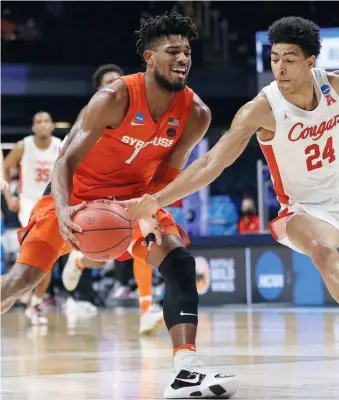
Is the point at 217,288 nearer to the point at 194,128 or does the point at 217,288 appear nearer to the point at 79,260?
the point at 79,260

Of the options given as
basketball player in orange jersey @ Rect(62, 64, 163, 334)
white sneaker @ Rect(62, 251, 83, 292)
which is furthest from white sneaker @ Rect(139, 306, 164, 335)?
white sneaker @ Rect(62, 251, 83, 292)

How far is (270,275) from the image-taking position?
1153 cm

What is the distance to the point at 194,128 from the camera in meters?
4.83

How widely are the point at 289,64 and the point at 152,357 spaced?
7.31ft

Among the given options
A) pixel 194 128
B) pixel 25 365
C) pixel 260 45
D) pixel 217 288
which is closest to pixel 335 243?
pixel 194 128

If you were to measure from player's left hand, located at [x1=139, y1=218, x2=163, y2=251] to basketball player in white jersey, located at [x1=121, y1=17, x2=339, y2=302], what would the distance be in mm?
134

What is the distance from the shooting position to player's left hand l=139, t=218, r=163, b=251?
14.9 ft

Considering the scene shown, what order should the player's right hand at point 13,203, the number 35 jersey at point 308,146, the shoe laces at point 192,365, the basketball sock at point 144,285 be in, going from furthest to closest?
the player's right hand at point 13,203
the basketball sock at point 144,285
the number 35 jersey at point 308,146
the shoe laces at point 192,365

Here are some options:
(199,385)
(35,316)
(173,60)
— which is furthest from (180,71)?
(35,316)

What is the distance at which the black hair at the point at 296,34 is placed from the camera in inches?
177

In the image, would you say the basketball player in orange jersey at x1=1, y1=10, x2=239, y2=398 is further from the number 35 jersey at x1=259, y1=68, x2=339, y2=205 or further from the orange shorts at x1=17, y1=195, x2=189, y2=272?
the number 35 jersey at x1=259, y1=68, x2=339, y2=205

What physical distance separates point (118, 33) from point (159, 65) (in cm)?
1434

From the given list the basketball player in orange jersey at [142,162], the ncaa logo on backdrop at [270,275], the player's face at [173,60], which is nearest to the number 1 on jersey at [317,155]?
the basketball player in orange jersey at [142,162]

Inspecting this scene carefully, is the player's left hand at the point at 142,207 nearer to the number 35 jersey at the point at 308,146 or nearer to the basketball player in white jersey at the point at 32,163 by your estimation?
the number 35 jersey at the point at 308,146
